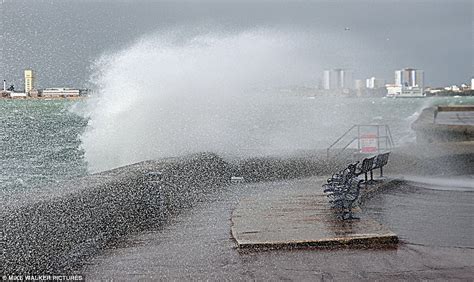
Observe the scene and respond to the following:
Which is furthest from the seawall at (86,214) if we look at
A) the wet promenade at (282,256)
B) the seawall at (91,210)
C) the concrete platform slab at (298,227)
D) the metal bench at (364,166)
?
the metal bench at (364,166)

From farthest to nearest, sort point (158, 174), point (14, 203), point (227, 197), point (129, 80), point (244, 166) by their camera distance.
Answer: point (129, 80), point (244, 166), point (227, 197), point (158, 174), point (14, 203)

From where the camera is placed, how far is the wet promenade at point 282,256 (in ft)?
20.1

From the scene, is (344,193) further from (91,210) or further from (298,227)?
(91,210)

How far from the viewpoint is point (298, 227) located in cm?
782

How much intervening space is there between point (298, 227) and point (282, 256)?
3.75 ft

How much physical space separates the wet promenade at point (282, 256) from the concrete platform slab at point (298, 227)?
0.16 meters

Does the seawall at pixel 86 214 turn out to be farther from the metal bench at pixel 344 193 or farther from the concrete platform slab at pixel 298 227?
the metal bench at pixel 344 193

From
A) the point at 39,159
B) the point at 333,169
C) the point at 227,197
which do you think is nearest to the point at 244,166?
the point at 333,169

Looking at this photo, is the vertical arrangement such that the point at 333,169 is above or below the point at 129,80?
below

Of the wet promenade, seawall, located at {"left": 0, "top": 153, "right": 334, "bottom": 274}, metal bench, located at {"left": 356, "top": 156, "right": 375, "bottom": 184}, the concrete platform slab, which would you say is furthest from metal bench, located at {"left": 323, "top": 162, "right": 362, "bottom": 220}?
seawall, located at {"left": 0, "top": 153, "right": 334, "bottom": 274}

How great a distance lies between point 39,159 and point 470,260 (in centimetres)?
3161

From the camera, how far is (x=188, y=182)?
12.4 meters

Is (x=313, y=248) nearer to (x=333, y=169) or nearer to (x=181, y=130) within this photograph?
(x=333, y=169)

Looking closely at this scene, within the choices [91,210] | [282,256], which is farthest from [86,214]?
[282,256]
